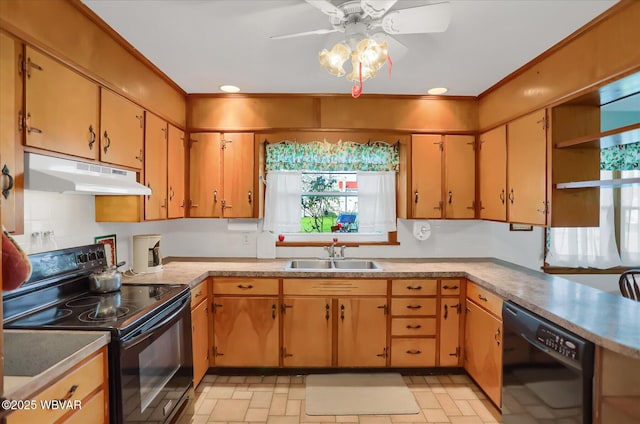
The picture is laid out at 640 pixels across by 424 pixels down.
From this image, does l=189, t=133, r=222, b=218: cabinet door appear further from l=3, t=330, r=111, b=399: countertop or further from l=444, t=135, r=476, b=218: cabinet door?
l=444, t=135, r=476, b=218: cabinet door

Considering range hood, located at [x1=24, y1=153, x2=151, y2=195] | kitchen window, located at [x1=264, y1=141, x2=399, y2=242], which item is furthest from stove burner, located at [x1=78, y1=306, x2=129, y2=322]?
kitchen window, located at [x1=264, y1=141, x2=399, y2=242]

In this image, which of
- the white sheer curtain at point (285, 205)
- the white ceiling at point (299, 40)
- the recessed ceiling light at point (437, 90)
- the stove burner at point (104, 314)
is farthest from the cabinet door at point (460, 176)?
the stove burner at point (104, 314)

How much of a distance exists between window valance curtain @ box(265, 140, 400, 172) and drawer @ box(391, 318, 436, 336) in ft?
4.61

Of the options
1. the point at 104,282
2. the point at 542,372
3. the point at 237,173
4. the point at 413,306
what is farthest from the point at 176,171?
the point at 542,372

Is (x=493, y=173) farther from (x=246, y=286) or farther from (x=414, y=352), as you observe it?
(x=246, y=286)

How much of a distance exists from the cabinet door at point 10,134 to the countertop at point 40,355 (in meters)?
0.45

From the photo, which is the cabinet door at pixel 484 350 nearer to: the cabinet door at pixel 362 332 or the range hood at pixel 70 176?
the cabinet door at pixel 362 332

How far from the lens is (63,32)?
5.54 feet

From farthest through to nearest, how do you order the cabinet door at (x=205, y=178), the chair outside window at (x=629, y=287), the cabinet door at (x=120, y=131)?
the cabinet door at (x=205, y=178) < the chair outside window at (x=629, y=287) < the cabinet door at (x=120, y=131)

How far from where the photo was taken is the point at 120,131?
217 centimetres

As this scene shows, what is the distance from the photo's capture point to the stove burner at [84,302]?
1850 millimetres

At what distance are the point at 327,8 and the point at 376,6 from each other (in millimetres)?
214

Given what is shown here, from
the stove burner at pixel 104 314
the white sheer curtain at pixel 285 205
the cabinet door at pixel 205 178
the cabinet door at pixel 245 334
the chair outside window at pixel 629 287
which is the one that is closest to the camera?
the stove burner at pixel 104 314

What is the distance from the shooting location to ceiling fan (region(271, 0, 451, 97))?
1.50 meters
